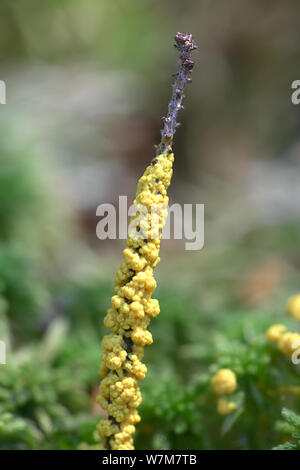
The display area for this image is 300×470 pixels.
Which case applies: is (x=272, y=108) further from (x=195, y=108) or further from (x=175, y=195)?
(x=175, y=195)

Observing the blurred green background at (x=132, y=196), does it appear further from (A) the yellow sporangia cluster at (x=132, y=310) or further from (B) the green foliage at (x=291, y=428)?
(A) the yellow sporangia cluster at (x=132, y=310)

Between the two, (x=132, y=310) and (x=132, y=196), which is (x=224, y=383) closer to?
(x=132, y=310)

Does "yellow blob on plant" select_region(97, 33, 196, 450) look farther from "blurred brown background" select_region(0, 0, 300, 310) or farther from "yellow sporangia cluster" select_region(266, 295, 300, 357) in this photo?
"blurred brown background" select_region(0, 0, 300, 310)

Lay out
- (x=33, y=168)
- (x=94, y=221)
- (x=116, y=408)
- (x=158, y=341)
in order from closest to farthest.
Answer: (x=116, y=408), (x=158, y=341), (x=33, y=168), (x=94, y=221)
